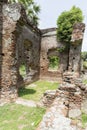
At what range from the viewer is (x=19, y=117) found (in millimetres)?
6867

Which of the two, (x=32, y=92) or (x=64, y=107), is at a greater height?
(x=64, y=107)

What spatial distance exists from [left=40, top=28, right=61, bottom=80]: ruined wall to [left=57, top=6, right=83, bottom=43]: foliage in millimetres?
801

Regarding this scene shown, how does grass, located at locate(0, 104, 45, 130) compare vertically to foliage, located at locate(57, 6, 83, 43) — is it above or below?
below

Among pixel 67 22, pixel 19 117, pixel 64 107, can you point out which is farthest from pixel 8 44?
pixel 67 22

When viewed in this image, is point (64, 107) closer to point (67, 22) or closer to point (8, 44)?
point (8, 44)

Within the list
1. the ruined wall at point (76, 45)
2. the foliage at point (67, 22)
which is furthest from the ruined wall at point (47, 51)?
the ruined wall at point (76, 45)

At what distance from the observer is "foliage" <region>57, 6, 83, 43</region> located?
1650 cm

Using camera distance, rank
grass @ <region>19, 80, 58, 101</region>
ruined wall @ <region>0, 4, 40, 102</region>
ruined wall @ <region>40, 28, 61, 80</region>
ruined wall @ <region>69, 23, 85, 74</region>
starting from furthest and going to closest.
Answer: ruined wall @ <region>40, 28, 61, 80</region> → ruined wall @ <region>69, 23, 85, 74</region> → grass @ <region>19, 80, 58, 101</region> → ruined wall @ <region>0, 4, 40, 102</region>

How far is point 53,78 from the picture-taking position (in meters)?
17.3

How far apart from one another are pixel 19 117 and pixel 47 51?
11120 mm

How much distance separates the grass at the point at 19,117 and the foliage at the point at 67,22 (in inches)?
386

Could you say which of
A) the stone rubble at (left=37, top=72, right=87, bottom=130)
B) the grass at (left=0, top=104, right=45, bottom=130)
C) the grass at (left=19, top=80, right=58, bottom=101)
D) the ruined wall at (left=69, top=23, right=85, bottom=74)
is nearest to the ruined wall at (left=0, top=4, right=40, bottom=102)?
the grass at (left=0, top=104, right=45, bottom=130)

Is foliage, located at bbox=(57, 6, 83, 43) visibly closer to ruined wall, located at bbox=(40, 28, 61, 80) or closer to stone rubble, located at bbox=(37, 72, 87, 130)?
ruined wall, located at bbox=(40, 28, 61, 80)

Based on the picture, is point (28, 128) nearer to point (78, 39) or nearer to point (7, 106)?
point (7, 106)
